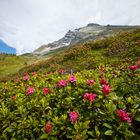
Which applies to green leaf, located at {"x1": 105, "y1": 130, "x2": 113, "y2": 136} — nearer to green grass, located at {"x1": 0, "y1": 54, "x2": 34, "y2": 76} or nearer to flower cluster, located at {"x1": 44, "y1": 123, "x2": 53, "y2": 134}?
flower cluster, located at {"x1": 44, "y1": 123, "x2": 53, "y2": 134}

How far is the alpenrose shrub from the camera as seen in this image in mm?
5500

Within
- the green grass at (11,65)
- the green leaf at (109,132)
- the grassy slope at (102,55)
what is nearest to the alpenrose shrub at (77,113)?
the green leaf at (109,132)

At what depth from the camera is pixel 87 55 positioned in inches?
988

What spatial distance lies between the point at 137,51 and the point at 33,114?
593 inches

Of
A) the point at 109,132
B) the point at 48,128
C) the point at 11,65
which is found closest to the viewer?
the point at 109,132

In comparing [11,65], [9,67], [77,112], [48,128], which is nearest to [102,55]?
[77,112]

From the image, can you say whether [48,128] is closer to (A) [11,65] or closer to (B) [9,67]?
(B) [9,67]

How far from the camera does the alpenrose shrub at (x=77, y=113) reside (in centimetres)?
550

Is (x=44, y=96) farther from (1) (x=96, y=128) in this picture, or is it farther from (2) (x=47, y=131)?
(1) (x=96, y=128)

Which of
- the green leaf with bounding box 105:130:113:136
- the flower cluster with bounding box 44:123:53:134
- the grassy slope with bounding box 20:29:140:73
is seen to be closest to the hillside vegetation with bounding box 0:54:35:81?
the grassy slope with bounding box 20:29:140:73

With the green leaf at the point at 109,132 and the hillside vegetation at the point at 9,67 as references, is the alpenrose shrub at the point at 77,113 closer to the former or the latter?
the green leaf at the point at 109,132

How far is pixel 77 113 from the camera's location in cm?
585

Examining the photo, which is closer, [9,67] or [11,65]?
[9,67]

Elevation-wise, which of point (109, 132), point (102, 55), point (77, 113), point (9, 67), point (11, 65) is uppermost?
point (11, 65)
